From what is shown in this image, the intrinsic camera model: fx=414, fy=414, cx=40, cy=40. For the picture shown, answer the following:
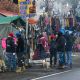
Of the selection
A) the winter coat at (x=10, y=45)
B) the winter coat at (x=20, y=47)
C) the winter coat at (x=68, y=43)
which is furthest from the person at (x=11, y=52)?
the winter coat at (x=68, y=43)

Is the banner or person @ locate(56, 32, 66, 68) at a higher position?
the banner

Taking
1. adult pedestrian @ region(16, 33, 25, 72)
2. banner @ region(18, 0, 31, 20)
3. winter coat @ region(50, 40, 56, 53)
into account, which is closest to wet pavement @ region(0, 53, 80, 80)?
adult pedestrian @ region(16, 33, 25, 72)

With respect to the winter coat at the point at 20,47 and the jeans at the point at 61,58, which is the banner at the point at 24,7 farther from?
the jeans at the point at 61,58

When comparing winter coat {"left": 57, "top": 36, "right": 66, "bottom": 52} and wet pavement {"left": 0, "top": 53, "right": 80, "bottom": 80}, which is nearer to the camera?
wet pavement {"left": 0, "top": 53, "right": 80, "bottom": 80}

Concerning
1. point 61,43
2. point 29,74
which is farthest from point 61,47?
point 29,74

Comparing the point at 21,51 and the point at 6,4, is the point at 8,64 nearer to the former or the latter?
the point at 21,51

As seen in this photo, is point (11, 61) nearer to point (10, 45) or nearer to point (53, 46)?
point (10, 45)

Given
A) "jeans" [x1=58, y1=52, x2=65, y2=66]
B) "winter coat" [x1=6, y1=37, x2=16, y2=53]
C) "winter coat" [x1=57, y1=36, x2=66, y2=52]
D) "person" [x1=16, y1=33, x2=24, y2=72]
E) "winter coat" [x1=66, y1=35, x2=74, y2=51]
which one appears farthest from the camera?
"winter coat" [x1=66, y1=35, x2=74, y2=51]

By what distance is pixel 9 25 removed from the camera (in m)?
23.0

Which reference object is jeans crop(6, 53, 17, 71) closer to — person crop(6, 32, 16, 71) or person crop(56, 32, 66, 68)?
person crop(6, 32, 16, 71)

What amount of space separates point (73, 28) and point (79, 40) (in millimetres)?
2813

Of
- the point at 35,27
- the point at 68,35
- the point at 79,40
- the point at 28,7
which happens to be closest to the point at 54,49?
the point at 68,35

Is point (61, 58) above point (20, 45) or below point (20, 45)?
below

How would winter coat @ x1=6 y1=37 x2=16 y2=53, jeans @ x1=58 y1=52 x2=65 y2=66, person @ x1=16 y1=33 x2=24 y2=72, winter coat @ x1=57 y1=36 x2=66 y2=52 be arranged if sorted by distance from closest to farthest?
winter coat @ x1=6 y1=37 x2=16 y2=53, person @ x1=16 y1=33 x2=24 y2=72, winter coat @ x1=57 y1=36 x2=66 y2=52, jeans @ x1=58 y1=52 x2=65 y2=66
